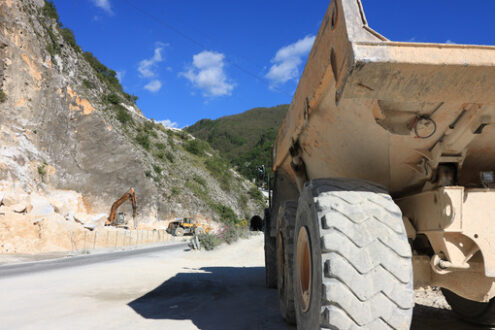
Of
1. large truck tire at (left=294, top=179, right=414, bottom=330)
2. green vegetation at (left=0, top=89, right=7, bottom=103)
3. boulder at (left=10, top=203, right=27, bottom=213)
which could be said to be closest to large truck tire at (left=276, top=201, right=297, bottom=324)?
large truck tire at (left=294, top=179, right=414, bottom=330)

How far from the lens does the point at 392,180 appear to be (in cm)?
296

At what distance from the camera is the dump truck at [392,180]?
1.98m

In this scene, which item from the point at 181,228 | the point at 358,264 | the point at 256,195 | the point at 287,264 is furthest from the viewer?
the point at 256,195

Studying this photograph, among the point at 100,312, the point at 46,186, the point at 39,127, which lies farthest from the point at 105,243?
the point at 100,312

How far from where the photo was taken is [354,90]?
2047 mm

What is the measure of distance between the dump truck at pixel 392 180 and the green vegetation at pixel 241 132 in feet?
296

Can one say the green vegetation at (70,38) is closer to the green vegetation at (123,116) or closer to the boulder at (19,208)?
the green vegetation at (123,116)

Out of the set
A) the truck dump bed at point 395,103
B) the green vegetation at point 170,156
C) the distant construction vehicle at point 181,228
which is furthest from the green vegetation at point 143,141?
the truck dump bed at point 395,103

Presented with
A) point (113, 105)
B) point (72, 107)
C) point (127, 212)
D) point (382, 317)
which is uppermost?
point (113, 105)

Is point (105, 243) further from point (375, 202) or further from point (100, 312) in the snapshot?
point (375, 202)

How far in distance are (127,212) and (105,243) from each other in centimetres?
1150

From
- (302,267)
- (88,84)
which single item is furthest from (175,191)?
(302,267)

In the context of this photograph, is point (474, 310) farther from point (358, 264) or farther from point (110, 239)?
point (110, 239)

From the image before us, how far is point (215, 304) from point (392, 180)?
3.17 metres
